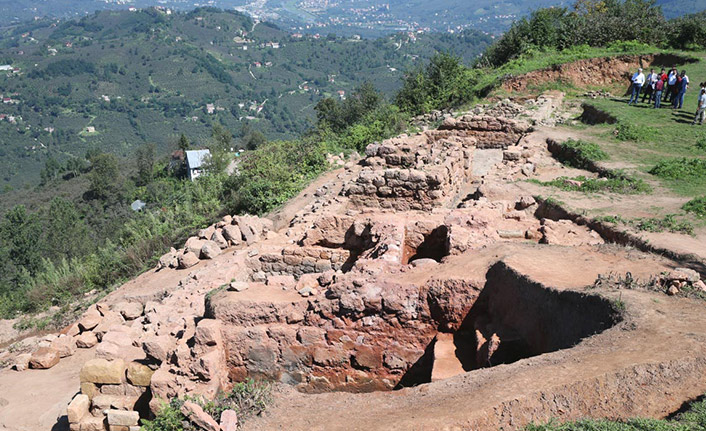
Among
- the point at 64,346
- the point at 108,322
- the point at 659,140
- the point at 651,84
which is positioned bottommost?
the point at 64,346

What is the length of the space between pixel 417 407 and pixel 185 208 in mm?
15419

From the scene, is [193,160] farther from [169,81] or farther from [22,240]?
[169,81]

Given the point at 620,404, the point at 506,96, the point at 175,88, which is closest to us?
the point at 620,404

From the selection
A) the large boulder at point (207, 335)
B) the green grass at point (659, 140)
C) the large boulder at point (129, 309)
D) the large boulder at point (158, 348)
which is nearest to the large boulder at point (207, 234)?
the large boulder at point (129, 309)

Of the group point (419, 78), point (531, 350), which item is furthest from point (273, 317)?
point (419, 78)

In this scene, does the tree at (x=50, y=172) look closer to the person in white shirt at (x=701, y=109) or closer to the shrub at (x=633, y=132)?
the shrub at (x=633, y=132)

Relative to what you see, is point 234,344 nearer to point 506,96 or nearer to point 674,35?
point 506,96

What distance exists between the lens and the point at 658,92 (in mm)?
18812

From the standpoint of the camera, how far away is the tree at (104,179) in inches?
2178

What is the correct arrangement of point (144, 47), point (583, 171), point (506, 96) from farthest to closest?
point (144, 47) → point (506, 96) → point (583, 171)

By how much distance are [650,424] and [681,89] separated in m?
17.9

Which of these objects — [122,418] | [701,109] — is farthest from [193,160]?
[122,418]

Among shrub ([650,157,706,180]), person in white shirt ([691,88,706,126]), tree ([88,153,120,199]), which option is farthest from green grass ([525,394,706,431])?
tree ([88,153,120,199])

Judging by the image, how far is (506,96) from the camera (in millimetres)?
23984
